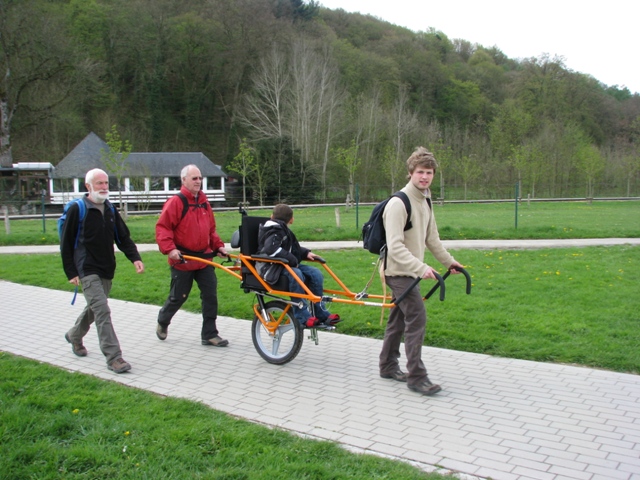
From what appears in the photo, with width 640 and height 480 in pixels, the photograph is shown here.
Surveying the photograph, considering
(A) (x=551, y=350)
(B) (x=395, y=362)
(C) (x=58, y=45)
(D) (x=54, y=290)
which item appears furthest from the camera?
(C) (x=58, y=45)

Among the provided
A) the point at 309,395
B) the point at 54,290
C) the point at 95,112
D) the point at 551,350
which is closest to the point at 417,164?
→ the point at 309,395

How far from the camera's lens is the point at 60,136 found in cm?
6284

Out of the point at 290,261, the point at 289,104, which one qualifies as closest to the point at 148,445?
→ the point at 290,261

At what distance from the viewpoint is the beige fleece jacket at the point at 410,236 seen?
533cm

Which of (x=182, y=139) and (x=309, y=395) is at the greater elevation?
(x=182, y=139)

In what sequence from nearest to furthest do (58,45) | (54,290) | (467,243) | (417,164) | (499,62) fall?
(417,164) → (54,290) → (467,243) → (58,45) → (499,62)

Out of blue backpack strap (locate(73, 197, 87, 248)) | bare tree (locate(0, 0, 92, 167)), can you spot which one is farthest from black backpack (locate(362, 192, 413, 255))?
bare tree (locate(0, 0, 92, 167))

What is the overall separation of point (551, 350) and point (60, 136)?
210 feet

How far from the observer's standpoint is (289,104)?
63.2m

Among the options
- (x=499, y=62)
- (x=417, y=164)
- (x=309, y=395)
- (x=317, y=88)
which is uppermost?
(x=499, y=62)

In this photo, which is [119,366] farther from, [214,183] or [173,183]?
[214,183]

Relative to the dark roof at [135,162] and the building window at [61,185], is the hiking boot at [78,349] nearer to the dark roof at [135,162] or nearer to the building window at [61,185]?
the dark roof at [135,162]

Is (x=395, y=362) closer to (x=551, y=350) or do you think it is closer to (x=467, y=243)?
(x=551, y=350)

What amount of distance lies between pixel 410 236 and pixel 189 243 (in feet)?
8.48
